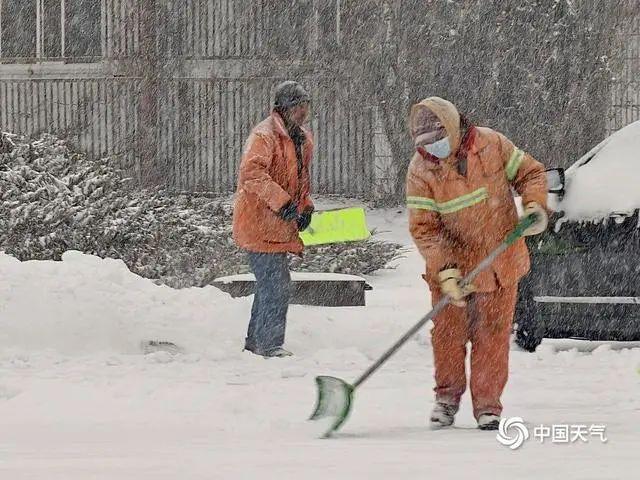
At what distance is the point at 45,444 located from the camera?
646 centimetres

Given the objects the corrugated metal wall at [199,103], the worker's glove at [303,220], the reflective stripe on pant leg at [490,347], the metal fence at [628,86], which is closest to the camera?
the reflective stripe on pant leg at [490,347]

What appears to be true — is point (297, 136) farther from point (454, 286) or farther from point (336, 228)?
point (454, 286)

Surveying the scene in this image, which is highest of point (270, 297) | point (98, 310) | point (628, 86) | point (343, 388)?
point (628, 86)

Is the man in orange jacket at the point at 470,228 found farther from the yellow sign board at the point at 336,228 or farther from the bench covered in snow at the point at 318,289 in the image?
the bench covered in snow at the point at 318,289

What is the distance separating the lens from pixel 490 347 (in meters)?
6.99

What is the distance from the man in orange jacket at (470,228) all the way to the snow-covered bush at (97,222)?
6902 mm

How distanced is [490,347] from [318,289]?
18.0ft

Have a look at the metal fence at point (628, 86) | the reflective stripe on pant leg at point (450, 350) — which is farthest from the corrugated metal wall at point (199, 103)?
the reflective stripe on pant leg at point (450, 350)

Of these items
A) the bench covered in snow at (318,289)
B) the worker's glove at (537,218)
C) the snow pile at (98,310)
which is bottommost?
the bench covered in snow at (318,289)

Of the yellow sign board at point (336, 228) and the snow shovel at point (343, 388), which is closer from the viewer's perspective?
the snow shovel at point (343, 388)

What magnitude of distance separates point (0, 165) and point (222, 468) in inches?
365

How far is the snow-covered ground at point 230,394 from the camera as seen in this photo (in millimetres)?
5594

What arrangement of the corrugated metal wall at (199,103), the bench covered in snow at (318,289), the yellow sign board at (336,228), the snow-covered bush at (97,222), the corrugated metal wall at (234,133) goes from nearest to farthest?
the yellow sign board at (336,228) → the bench covered in snow at (318,289) → the snow-covered bush at (97,222) → the corrugated metal wall at (234,133) → the corrugated metal wall at (199,103)

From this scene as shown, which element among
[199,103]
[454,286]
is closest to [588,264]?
[454,286]
